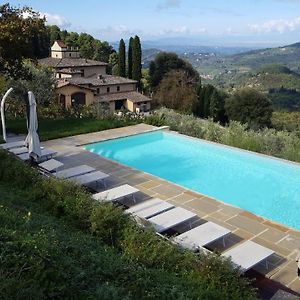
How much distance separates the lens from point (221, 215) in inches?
304

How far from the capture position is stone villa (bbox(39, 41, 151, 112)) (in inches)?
1392

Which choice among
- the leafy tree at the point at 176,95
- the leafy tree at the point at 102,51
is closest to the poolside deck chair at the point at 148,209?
Answer: the leafy tree at the point at 176,95

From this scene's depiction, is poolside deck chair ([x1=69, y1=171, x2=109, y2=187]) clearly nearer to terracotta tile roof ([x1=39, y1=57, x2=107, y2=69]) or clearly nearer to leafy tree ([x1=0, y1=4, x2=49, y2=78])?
leafy tree ([x1=0, y1=4, x2=49, y2=78])

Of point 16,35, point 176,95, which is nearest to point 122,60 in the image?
point 176,95

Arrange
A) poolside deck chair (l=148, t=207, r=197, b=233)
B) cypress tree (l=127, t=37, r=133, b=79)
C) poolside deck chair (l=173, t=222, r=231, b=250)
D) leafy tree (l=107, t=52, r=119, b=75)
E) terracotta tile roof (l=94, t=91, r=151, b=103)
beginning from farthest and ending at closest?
1. leafy tree (l=107, t=52, r=119, b=75)
2. cypress tree (l=127, t=37, r=133, b=79)
3. terracotta tile roof (l=94, t=91, r=151, b=103)
4. poolside deck chair (l=148, t=207, r=197, b=233)
5. poolside deck chair (l=173, t=222, r=231, b=250)

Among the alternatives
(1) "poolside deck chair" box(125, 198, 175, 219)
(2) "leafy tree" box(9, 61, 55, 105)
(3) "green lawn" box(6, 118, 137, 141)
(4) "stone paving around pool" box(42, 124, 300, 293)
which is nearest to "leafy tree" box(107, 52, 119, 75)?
(2) "leafy tree" box(9, 61, 55, 105)

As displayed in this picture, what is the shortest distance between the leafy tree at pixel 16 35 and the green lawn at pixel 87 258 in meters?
5.92

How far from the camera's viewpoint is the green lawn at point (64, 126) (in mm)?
13992

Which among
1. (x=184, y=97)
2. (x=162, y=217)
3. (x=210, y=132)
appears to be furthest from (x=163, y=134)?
(x=184, y=97)

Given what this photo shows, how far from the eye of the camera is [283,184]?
10.5 m

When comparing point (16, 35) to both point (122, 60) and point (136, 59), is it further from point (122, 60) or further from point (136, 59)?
point (122, 60)

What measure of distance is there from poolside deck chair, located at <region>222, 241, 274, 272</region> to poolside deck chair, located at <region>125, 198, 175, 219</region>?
171cm

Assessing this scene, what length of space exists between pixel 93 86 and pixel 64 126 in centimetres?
2309

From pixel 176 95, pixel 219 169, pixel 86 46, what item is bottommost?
pixel 176 95
